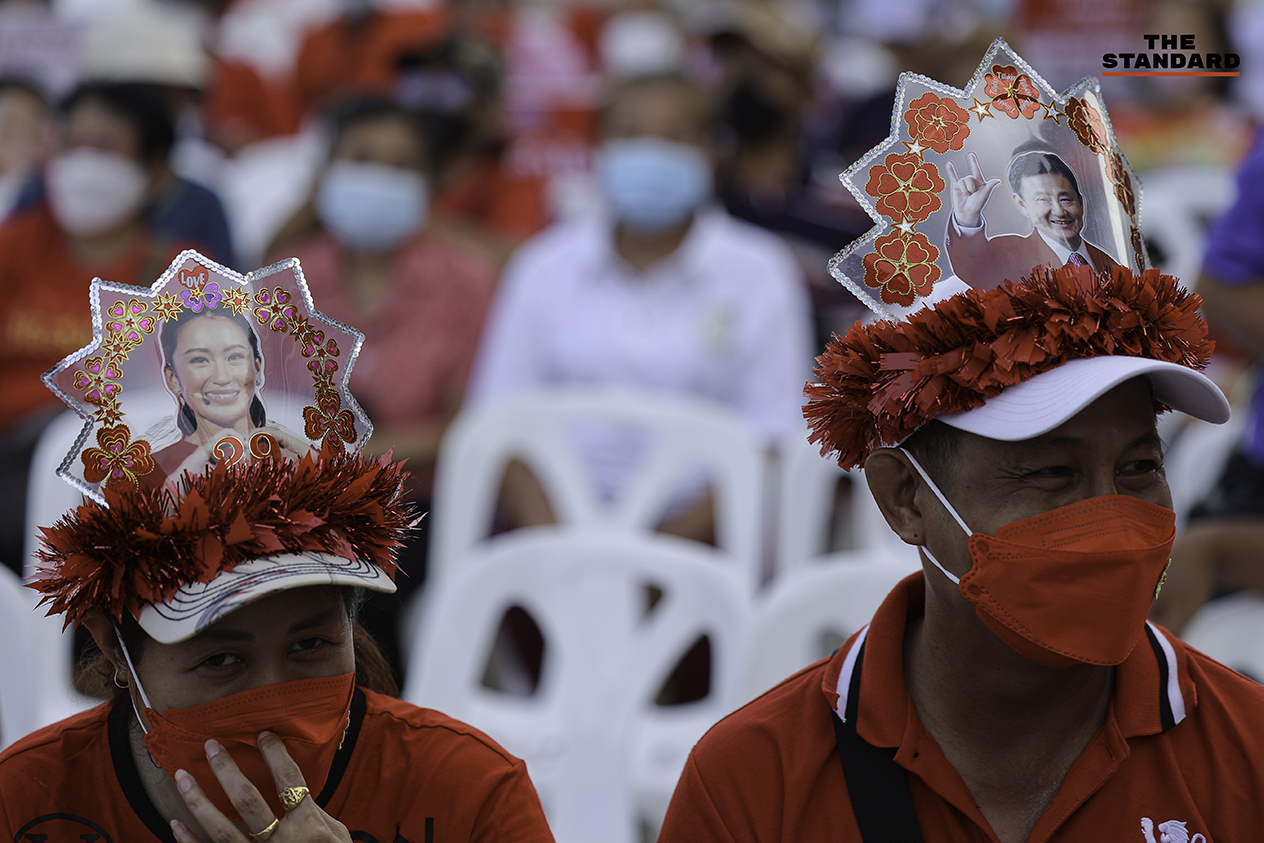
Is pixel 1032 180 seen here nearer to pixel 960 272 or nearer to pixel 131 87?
pixel 960 272

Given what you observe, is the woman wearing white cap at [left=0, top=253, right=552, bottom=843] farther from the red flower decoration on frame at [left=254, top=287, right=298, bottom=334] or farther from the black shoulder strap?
the black shoulder strap

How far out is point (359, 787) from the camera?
2285 mm

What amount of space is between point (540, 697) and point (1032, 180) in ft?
8.70

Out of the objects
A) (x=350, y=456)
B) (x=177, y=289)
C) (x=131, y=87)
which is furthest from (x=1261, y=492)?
(x=131, y=87)

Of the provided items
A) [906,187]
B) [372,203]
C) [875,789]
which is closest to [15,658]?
[875,789]

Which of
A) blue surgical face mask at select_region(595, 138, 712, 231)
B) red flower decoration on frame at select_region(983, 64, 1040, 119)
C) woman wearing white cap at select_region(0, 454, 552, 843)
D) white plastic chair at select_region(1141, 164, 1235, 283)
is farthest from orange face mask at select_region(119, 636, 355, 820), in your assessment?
white plastic chair at select_region(1141, 164, 1235, 283)

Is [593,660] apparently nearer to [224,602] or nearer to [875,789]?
[875,789]

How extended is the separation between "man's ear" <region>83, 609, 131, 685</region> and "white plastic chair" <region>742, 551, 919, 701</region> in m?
1.85

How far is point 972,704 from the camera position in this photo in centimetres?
216

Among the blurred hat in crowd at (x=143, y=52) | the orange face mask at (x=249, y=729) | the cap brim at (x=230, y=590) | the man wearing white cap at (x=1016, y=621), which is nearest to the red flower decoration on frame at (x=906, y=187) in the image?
the man wearing white cap at (x=1016, y=621)

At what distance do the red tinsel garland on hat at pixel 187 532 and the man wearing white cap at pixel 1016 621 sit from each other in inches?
29.7

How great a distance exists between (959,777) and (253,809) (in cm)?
110

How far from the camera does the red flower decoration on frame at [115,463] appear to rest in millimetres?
2072

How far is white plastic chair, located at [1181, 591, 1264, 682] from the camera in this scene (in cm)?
346
